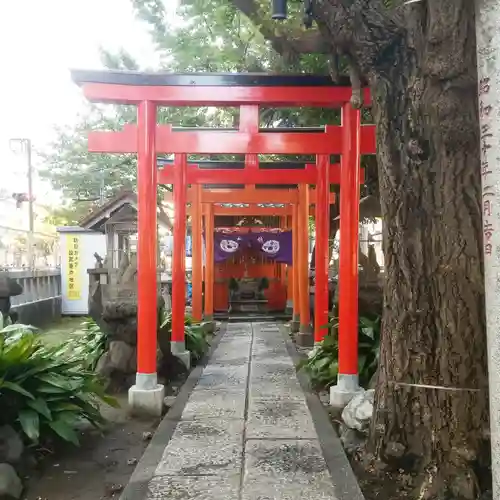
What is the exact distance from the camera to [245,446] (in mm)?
4797

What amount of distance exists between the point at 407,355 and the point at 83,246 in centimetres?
1401

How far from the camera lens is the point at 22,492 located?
408cm

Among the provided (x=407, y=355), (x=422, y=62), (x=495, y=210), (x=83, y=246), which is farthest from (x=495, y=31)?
(x=83, y=246)

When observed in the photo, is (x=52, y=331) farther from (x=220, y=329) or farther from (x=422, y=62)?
(x=422, y=62)

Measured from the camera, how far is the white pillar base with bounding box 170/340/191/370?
8469 mm

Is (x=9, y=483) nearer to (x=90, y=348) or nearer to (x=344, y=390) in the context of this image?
(x=344, y=390)

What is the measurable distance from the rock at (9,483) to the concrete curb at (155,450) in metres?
0.78

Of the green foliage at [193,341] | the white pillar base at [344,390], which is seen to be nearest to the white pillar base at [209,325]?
the green foliage at [193,341]

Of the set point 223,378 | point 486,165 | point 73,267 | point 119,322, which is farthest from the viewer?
point 73,267

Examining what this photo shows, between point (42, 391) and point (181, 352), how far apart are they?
3.80 metres

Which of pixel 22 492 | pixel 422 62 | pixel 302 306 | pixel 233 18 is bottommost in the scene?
pixel 22 492

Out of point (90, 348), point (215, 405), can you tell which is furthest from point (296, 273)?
point (215, 405)

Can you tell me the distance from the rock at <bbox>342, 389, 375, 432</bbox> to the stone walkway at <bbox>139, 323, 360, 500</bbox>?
14.0 inches

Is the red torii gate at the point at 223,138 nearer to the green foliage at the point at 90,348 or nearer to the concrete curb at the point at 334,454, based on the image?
the concrete curb at the point at 334,454
